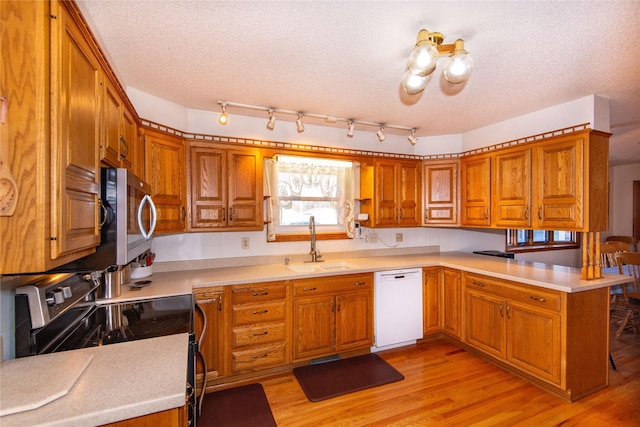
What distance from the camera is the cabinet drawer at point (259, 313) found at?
95.5 inches

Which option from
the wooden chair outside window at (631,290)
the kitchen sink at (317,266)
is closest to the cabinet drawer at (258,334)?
the kitchen sink at (317,266)

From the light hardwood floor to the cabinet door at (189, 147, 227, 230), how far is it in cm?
151

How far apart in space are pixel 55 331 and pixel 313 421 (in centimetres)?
164

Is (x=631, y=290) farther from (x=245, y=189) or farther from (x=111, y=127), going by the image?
(x=111, y=127)

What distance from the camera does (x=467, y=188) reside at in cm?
340

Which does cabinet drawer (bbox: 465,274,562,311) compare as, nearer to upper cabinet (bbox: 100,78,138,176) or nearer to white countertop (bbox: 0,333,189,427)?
white countertop (bbox: 0,333,189,427)

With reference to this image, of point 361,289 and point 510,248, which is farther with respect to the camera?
point 510,248

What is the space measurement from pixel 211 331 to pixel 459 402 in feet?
6.64

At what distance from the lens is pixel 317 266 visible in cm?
308

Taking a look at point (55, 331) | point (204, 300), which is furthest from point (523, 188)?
point (55, 331)

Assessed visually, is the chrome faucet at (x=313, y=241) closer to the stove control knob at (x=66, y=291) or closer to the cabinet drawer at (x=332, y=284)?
the cabinet drawer at (x=332, y=284)

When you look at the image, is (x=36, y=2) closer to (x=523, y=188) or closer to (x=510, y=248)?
(x=523, y=188)

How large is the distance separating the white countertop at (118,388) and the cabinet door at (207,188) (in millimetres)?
1448

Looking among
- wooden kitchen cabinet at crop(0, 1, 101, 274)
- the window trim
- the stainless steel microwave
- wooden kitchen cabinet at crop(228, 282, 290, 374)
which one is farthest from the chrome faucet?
the window trim
